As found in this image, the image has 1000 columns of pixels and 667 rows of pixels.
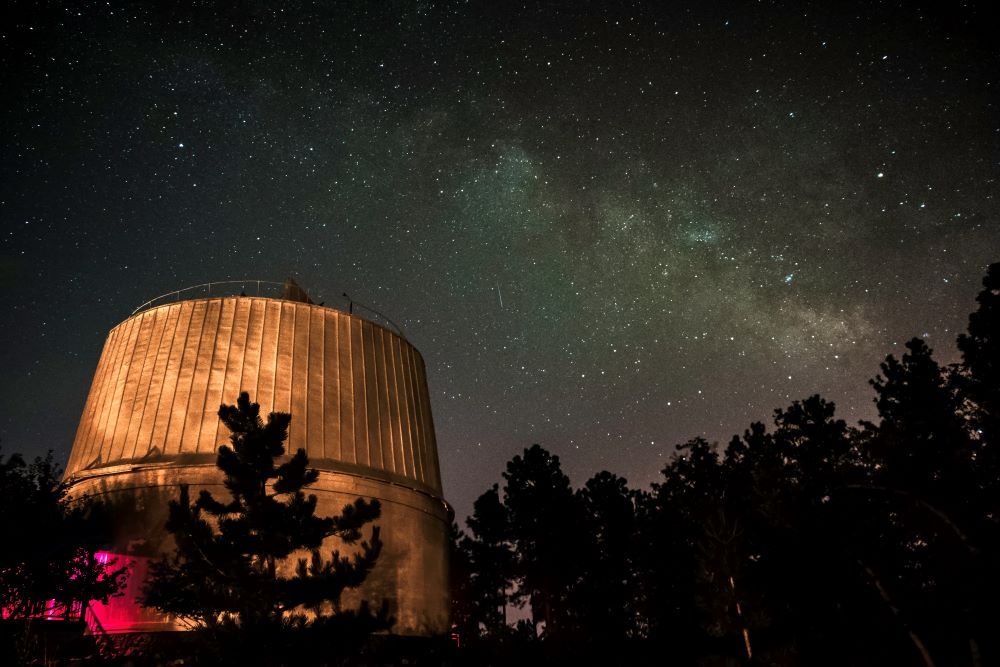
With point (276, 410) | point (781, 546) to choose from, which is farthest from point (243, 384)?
point (781, 546)

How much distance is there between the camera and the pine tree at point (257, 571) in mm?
11602

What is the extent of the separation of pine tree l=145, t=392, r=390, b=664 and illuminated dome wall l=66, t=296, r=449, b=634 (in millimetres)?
4956

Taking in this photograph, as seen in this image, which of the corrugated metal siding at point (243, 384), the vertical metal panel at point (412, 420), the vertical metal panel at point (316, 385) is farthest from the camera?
the vertical metal panel at point (412, 420)

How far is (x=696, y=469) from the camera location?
143ft

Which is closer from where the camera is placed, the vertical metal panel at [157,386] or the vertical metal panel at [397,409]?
the vertical metal panel at [157,386]

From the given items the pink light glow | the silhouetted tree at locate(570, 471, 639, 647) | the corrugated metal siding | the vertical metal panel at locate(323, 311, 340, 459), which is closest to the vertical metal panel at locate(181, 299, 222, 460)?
the corrugated metal siding

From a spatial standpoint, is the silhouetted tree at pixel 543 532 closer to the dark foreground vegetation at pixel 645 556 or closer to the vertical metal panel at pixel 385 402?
the dark foreground vegetation at pixel 645 556

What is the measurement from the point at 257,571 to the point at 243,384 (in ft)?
27.1

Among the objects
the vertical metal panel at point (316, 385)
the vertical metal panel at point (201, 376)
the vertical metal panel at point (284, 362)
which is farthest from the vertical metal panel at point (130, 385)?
the vertical metal panel at point (316, 385)

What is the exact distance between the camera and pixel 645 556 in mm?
39938

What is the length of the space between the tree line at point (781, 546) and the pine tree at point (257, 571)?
35.8 feet

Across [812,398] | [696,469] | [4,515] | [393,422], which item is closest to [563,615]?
[696,469]

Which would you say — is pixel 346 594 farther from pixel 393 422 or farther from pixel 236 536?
pixel 236 536

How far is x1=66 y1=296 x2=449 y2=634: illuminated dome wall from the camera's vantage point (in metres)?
18.9
